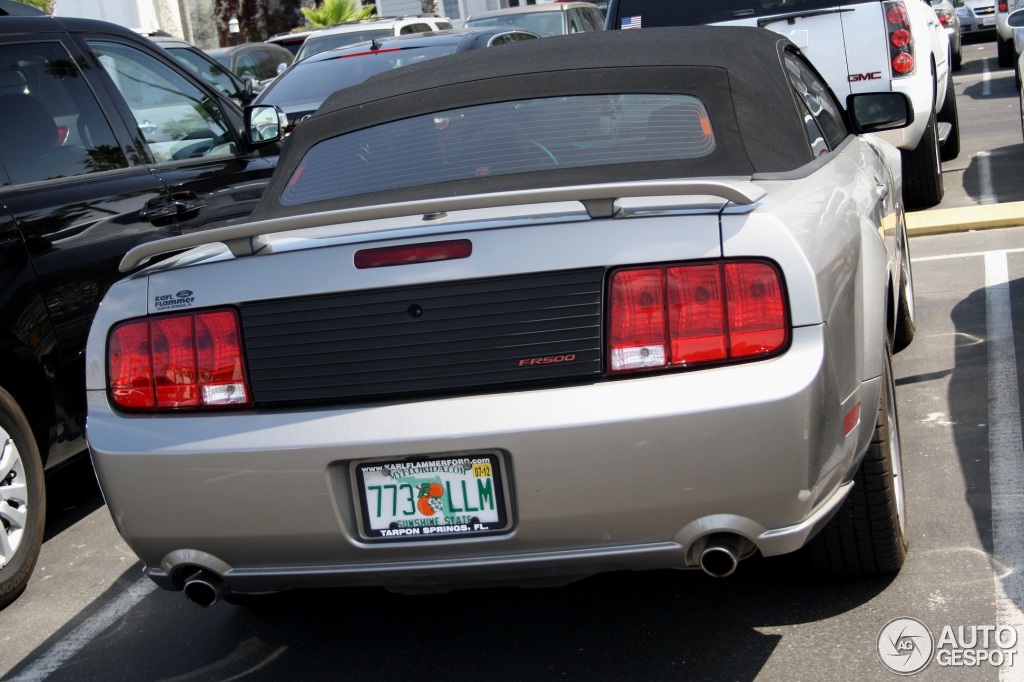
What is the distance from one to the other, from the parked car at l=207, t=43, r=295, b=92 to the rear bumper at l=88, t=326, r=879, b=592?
16.3 m

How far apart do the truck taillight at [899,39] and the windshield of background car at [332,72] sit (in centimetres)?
367

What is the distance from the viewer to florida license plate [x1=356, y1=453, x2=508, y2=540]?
117 inches

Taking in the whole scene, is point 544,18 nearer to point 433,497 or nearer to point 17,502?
point 17,502

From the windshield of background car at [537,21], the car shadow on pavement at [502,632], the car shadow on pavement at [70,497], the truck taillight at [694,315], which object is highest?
the windshield of background car at [537,21]

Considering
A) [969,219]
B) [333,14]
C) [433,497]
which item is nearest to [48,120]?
[433,497]

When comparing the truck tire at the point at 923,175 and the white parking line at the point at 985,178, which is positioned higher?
the truck tire at the point at 923,175

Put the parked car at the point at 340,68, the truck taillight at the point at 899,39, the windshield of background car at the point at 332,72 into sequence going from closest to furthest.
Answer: the truck taillight at the point at 899,39, the parked car at the point at 340,68, the windshield of background car at the point at 332,72

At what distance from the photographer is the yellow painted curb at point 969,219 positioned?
324 inches

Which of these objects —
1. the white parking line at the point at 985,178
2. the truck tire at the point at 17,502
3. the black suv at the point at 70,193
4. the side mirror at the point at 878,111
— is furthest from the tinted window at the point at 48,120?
the white parking line at the point at 985,178

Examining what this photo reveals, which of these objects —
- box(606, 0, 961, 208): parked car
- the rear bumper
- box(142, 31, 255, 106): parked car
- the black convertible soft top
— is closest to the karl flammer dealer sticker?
the rear bumper

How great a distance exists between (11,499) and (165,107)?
230 centimetres

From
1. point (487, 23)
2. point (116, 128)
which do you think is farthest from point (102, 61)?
point (487, 23)

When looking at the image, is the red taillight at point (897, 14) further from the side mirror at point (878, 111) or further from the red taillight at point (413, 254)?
the red taillight at point (413, 254)

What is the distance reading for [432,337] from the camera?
117 inches
